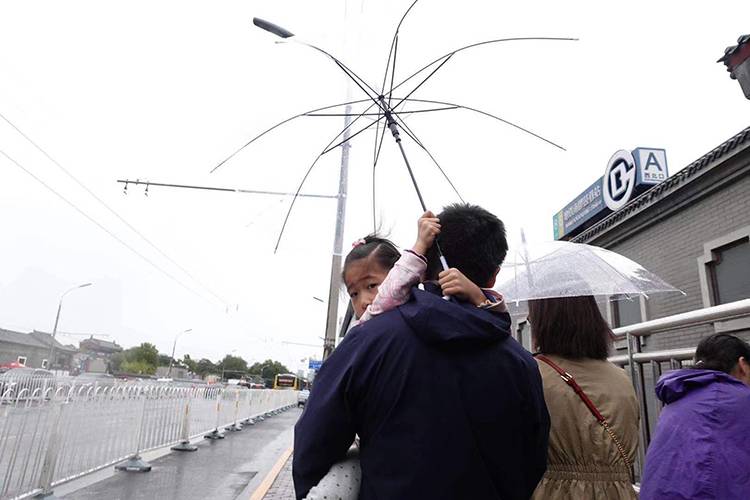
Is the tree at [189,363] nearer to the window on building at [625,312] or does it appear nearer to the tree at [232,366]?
the tree at [232,366]

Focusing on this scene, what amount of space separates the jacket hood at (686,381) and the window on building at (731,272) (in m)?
7.28

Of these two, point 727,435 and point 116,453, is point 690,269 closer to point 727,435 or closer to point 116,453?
point 727,435

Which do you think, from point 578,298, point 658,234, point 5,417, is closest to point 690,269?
point 658,234

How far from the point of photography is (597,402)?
6.29 feet

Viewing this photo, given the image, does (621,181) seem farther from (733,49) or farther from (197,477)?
(197,477)

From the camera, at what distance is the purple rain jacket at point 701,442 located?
1729mm

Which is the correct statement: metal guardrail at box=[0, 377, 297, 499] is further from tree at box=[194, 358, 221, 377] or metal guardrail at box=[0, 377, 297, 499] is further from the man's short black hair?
tree at box=[194, 358, 221, 377]

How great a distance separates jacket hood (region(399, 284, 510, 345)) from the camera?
4.17 feet

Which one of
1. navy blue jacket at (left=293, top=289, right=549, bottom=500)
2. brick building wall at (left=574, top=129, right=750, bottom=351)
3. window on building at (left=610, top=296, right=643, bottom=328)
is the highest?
brick building wall at (left=574, top=129, right=750, bottom=351)

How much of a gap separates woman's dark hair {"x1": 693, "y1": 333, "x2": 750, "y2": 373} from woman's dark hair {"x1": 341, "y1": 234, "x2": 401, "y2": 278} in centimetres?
Answer: 142

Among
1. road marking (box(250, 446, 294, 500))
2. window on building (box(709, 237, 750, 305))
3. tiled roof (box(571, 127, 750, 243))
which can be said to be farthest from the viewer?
window on building (box(709, 237, 750, 305))

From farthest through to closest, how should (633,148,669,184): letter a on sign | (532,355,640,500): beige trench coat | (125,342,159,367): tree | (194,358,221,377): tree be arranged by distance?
(194,358,221,377): tree → (125,342,159,367): tree → (633,148,669,184): letter a on sign → (532,355,640,500): beige trench coat

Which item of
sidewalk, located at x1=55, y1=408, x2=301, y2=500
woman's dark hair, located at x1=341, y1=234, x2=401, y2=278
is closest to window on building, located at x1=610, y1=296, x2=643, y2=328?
sidewalk, located at x1=55, y1=408, x2=301, y2=500

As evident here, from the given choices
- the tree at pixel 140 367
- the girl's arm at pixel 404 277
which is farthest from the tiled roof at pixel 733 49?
the tree at pixel 140 367
